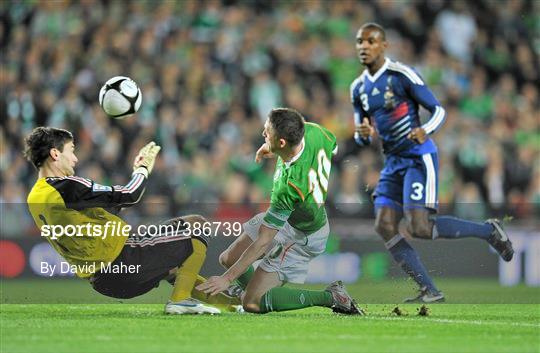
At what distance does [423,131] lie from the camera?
941 centimetres

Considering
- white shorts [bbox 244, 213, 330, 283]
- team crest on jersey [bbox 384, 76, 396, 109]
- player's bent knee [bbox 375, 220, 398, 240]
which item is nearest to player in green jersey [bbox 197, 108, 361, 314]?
white shorts [bbox 244, 213, 330, 283]

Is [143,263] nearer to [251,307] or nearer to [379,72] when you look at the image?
[251,307]

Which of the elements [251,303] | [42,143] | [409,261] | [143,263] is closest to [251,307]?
[251,303]

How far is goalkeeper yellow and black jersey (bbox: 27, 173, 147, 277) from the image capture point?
7812mm

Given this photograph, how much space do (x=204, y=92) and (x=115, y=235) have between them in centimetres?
808

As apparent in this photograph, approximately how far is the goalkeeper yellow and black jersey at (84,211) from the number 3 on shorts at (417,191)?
8.92 feet

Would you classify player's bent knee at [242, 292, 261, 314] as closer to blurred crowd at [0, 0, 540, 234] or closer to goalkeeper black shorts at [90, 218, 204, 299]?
goalkeeper black shorts at [90, 218, 204, 299]

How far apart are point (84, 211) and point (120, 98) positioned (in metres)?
1.78

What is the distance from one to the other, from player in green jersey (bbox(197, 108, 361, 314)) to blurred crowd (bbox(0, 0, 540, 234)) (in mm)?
4611

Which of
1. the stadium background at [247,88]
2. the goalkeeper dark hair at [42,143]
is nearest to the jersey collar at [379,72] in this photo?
the goalkeeper dark hair at [42,143]

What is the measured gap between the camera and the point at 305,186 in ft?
26.4

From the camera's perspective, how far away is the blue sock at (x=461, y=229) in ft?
30.9

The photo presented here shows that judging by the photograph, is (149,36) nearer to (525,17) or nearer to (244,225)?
(525,17)

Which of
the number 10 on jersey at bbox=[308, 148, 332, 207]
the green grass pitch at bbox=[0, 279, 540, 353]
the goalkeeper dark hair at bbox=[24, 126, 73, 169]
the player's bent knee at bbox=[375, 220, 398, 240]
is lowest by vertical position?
the green grass pitch at bbox=[0, 279, 540, 353]
